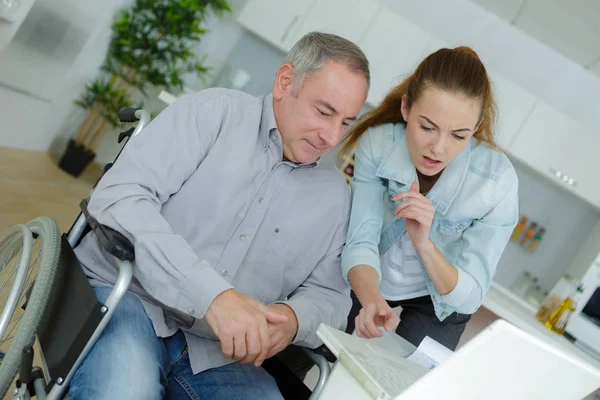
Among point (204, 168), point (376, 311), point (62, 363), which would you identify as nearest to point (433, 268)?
point (376, 311)

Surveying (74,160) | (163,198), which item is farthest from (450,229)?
(74,160)

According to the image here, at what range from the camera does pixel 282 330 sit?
3.84 ft

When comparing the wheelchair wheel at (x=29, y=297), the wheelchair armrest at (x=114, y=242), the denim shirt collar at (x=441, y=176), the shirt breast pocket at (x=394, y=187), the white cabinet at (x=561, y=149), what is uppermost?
the white cabinet at (x=561, y=149)

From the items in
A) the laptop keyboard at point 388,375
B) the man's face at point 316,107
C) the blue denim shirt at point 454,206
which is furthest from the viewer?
the blue denim shirt at point 454,206

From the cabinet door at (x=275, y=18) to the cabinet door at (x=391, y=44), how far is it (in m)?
0.58

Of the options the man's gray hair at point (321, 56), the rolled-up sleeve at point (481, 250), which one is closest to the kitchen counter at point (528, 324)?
the rolled-up sleeve at point (481, 250)

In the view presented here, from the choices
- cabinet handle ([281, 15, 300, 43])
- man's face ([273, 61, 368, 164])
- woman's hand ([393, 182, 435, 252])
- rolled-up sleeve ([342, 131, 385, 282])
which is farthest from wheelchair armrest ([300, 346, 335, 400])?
cabinet handle ([281, 15, 300, 43])

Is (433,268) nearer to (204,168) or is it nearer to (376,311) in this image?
(376,311)

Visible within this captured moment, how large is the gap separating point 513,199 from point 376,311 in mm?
579

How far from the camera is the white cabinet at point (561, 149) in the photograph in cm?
436

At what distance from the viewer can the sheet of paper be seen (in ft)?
3.70

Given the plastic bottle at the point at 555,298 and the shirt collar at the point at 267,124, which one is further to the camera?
the plastic bottle at the point at 555,298

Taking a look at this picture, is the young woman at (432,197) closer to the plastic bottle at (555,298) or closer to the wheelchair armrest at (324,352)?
the wheelchair armrest at (324,352)

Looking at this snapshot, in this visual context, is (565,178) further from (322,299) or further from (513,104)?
(322,299)
